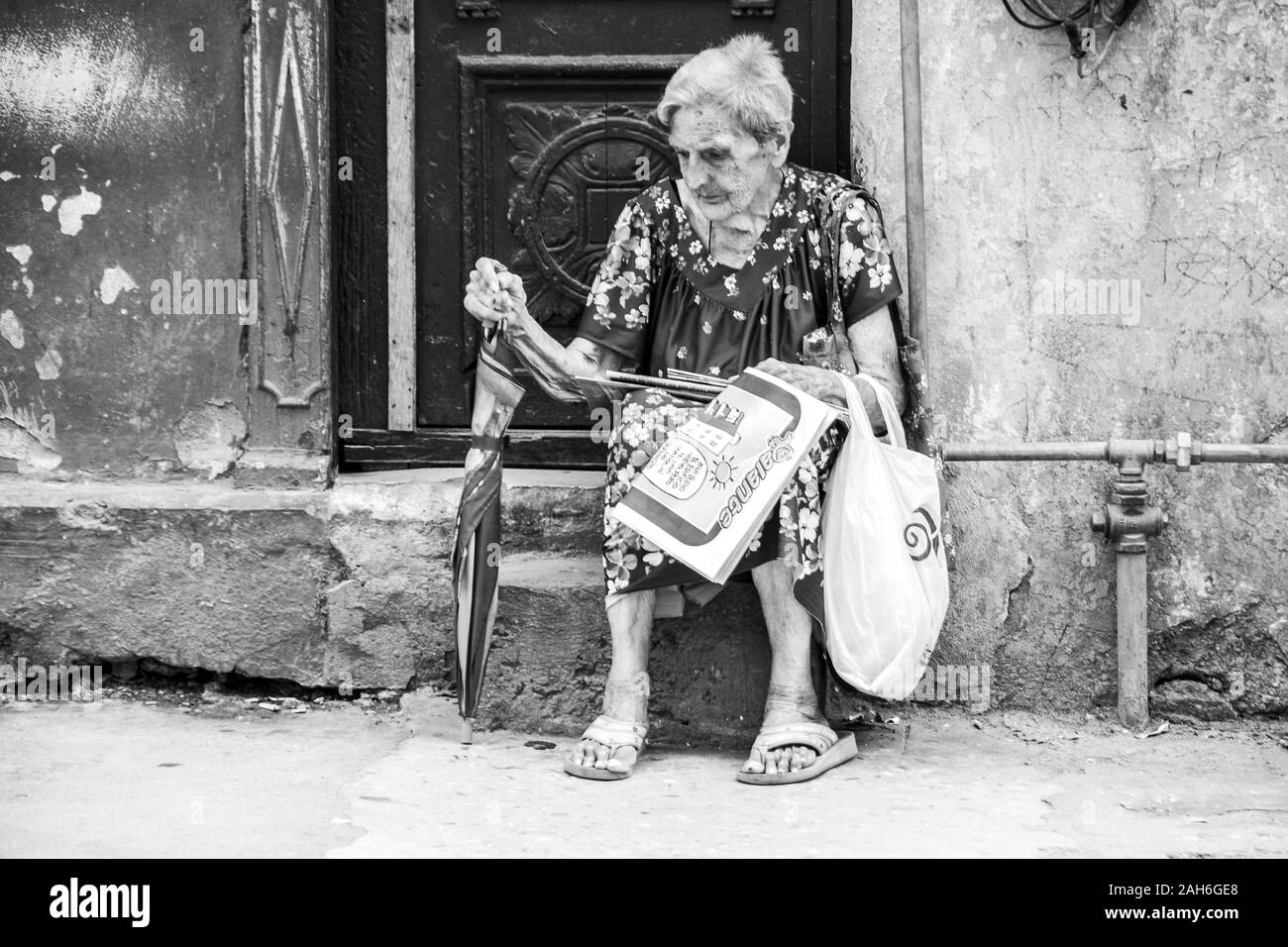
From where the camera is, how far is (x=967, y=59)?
3879 mm

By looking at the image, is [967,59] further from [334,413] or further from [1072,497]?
[334,413]

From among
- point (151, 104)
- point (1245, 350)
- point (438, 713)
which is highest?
point (151, 104)

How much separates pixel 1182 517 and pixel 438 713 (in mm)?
1889

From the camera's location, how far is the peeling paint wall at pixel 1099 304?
3.82 m

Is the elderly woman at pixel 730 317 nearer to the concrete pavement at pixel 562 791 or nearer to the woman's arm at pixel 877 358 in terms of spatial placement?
the woman's arm at pixel 877 358

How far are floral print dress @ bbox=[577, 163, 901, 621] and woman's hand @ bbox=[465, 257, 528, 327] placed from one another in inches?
9.2

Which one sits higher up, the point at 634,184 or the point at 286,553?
the point at 634,184

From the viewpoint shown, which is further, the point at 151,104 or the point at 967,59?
the point at 151,104

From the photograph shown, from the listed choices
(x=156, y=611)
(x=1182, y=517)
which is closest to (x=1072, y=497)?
(x=1182, y=517)

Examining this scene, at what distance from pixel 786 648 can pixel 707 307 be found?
31.8 inches

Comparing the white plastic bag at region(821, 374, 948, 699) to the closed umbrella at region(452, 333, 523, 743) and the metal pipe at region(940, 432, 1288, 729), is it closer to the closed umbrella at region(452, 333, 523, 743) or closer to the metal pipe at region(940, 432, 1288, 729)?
the metal pipe at region(940, 432, 1288, 729)

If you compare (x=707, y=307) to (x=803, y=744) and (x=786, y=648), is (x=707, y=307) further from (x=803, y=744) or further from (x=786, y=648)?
(x=803, y=744)

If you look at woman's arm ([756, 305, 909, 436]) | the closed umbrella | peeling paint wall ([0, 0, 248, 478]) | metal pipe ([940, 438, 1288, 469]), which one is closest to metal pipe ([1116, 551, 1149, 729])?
metal pipe ([940, 438, 1288, 469])

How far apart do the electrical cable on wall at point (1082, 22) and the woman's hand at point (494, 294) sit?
4.48 ft
